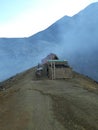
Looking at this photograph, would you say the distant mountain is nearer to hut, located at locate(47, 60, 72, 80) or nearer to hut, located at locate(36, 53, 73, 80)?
hut, located at locate(36, 53, 73, 80)

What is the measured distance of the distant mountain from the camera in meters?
101

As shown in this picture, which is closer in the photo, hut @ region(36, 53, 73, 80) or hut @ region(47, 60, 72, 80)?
hut @ region(47, 60, 72, 80)

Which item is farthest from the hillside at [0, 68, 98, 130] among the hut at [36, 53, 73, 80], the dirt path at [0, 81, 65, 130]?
the hut at [36, 53, 73, 80]

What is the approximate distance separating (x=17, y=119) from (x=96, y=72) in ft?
240

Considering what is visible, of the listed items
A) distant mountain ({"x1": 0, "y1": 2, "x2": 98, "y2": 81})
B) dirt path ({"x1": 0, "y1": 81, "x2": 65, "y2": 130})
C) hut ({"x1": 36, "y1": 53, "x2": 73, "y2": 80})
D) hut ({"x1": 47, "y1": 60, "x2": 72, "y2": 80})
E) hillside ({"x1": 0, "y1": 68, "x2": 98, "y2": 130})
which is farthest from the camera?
distant mountain ({"x1": 0, "y1": 2, "x2": 98, "y2": 81})

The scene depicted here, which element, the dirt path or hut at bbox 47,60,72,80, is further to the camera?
hut at bbox 47,60,72,80

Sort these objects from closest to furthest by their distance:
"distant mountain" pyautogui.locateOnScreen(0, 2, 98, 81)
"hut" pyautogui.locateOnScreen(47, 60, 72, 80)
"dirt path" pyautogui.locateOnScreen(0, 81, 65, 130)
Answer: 1. "dirt path" pyautogui.locateOnScreen(0, 81, 65, 130)
2. "hut" pyautogui.locateOnScreen(47, 60, 72, 80)
3. "distant mountain" pyautogui.locateOnScreen(0, 2, 98, 81)

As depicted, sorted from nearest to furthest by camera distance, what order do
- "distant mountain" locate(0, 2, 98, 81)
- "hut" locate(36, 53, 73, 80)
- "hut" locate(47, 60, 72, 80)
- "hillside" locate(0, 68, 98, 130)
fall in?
"hillside" locate(0, 68, 98, 130) → "hut" locate(47, 60, 72, 80) → "hut" locate(36, 53, 73, 80) → "distant mountain" locate(0, 2, 98, 81)

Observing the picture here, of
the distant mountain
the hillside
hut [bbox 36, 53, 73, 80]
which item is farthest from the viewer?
the distant mountain

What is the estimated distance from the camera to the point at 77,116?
18078 millimetres

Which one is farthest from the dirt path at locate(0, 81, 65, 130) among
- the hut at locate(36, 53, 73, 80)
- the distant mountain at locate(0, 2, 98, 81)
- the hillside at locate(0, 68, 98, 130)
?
the distant mountain at locate(0, 2, 98, 81)

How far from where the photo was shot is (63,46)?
12500cm

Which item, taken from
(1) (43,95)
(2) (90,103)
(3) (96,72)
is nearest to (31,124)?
(2) (90,103)

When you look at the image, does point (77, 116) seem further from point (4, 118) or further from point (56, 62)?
point (56, 62)
